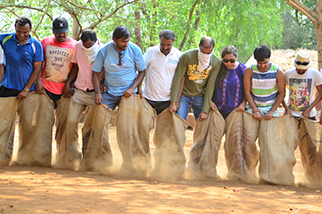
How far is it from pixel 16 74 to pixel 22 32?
56 cm

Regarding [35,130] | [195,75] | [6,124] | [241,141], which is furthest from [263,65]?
[6,124]

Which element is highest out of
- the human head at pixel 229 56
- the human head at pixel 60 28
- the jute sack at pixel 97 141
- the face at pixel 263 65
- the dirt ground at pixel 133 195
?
the human head at pixel 60 28

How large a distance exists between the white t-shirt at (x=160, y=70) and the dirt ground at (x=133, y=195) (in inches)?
46.2

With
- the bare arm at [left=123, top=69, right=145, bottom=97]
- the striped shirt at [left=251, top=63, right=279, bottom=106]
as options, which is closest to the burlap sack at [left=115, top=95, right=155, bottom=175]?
the bare arm at [left=123, top=69, right=145, bottom=97]

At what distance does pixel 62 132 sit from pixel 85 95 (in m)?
0.63

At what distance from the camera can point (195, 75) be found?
15.5 feet

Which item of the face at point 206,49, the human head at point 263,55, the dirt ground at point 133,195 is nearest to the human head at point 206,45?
the face at point 206,49

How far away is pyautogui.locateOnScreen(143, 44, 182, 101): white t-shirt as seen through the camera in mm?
4707

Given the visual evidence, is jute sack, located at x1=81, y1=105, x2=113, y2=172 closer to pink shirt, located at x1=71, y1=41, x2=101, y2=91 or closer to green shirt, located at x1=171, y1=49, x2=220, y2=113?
pink shirt, located at x1=71, y1=41, x2=101, y2=91

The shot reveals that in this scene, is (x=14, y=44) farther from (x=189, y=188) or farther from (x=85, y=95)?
(x=189, y=188)

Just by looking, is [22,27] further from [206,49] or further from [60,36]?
[206,49]

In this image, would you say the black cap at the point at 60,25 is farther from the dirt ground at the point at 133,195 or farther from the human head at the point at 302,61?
the human head at the point at 302,61

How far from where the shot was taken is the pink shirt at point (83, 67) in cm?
478

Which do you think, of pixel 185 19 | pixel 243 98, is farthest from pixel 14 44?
pixel 185 19
